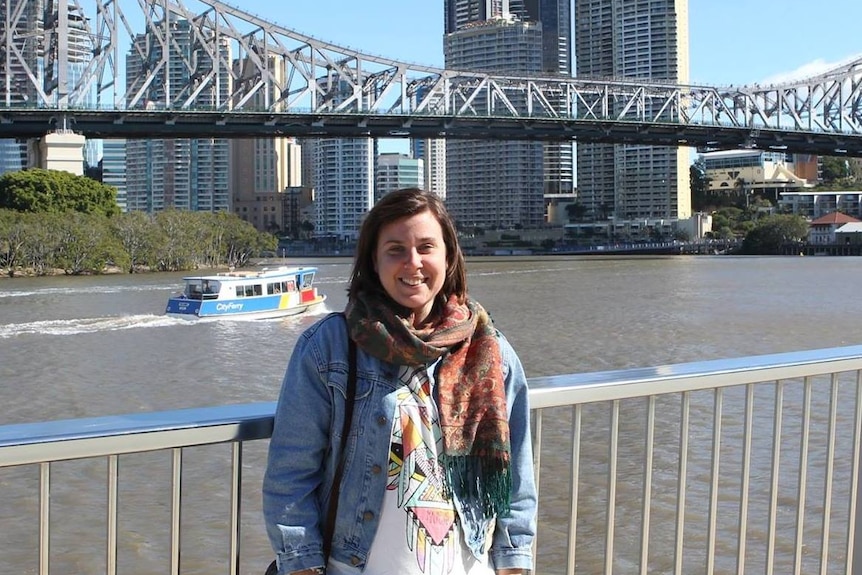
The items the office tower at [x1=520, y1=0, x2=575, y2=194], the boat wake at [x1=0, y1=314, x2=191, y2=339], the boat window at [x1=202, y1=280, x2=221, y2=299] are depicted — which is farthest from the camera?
the office tower at [x1=520, y1=0, x2=575, y2=194]

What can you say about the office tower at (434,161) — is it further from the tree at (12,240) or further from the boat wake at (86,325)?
the boat wake at (86,325)

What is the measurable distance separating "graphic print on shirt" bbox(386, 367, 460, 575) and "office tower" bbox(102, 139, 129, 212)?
118669 millimetres

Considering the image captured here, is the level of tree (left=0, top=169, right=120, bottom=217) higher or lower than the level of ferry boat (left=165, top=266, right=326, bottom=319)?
higher

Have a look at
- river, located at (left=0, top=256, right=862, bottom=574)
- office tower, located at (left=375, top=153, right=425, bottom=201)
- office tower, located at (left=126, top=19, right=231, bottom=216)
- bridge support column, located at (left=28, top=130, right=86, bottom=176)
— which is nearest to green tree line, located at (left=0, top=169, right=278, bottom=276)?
bridge support column, located at (left=28, top=130, right=86, bottom=176)

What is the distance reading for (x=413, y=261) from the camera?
210 centimetres

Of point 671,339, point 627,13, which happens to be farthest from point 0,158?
point 671,339

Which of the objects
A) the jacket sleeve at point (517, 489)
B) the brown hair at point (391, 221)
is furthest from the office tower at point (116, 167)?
the jacket sleeve at point (517, 489)

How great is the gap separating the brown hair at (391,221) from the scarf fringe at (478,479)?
0.34 metres

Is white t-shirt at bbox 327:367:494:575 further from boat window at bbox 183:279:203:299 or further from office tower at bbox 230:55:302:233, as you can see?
office tower at bbox 230:55:302:233

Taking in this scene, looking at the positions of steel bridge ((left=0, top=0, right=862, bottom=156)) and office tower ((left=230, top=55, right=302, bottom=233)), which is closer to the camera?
steel bridge ((left=0, top=0, right=862, bottom=156))

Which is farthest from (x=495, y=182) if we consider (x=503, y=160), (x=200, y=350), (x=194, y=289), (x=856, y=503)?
(x=856, y=503)

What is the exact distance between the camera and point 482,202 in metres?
103

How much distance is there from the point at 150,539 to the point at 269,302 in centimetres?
1893

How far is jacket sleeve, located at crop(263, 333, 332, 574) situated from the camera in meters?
1.95
